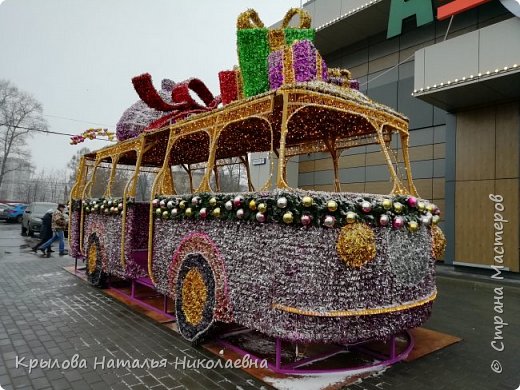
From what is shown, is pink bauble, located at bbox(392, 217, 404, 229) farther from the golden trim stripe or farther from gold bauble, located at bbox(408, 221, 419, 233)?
the golden trim stripe

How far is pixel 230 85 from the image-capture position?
5070mm

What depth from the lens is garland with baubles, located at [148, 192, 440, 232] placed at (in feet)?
11.1

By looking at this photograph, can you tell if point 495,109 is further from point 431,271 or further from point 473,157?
point 431,271

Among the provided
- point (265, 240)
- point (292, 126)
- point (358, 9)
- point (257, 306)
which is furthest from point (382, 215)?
point (358, 9)

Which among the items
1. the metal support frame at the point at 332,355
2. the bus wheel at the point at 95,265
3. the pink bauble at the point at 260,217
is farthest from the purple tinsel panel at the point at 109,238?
the pink bauble at the point at 260,217

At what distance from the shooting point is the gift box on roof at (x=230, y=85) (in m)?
5.03

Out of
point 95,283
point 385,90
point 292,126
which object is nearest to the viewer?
point 292,126

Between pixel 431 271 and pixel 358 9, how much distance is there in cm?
1076

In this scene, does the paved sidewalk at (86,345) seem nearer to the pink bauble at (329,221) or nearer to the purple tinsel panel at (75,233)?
the purple tinsel panel at (75,233)

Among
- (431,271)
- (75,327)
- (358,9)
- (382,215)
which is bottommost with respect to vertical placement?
(75,327)

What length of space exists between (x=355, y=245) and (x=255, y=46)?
9.23 feet

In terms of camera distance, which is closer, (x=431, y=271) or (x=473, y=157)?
(x=431, y=271)

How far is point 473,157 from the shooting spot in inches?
428

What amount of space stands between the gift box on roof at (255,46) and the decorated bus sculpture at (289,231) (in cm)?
1
